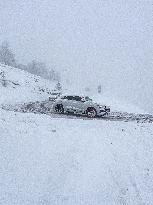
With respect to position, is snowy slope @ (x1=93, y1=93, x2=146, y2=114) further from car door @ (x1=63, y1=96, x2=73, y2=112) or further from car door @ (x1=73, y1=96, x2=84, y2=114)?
car door @ (x1=63, y1=96, x2=73, y2=112)

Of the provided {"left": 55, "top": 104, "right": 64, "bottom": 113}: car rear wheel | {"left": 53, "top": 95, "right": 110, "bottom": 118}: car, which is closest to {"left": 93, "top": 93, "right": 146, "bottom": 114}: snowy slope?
{"left": 53, "top": 95, "right": 110, "bottom": 118}: car

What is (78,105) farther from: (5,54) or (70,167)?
(5,54)

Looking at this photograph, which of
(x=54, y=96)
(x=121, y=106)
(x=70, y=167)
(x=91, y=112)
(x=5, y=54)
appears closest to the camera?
(x=70, y=167)

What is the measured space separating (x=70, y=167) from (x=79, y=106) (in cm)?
1258

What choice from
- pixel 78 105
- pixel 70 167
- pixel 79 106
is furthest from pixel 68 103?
pixel 70 167

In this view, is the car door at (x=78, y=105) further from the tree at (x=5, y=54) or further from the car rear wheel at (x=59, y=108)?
the tree at (x=5, y=54)

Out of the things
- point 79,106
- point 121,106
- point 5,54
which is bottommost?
point 79,106

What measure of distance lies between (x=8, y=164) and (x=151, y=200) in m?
4.57

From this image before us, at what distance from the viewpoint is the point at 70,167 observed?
1061 centimetres

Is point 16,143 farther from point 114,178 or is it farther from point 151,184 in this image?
point 151,184

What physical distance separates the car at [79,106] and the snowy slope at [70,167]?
24.6 feet

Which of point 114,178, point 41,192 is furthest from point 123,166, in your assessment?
point 41,192

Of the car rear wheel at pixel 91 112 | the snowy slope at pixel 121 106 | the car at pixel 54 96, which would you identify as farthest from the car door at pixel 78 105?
the car at pixel 54 96

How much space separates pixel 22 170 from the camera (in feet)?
31.3
